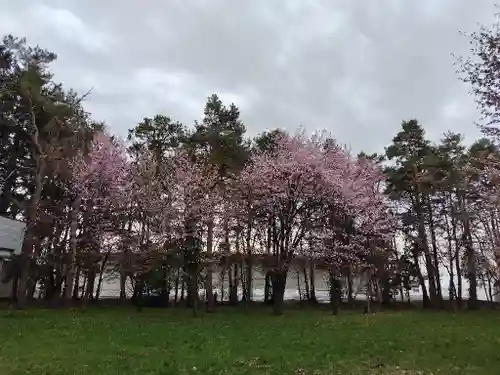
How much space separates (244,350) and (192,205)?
12.3 metres

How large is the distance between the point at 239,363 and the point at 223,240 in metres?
15.7

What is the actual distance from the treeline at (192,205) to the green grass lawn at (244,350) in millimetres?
7672

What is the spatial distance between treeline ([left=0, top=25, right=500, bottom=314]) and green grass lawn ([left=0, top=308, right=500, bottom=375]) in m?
7.67

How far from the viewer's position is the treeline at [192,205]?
22.9 metres

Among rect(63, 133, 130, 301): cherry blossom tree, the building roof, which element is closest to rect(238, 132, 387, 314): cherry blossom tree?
rect(63, 133, 130, 301): cherry blossom tree

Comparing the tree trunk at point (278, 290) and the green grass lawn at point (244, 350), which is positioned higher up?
the tree trunk at point (278, 290)

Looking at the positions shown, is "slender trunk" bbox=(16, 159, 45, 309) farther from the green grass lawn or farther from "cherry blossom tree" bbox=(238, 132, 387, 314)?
"cherry blossom tree" bbox=(238, 132, 387, 314)

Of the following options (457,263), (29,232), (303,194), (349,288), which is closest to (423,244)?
(457,263)

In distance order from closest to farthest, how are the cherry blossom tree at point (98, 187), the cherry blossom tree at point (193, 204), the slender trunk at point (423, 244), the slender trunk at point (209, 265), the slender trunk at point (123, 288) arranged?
the cherry blossom tree at point (193, 204) < the slender trunk at point (209, 265) < the cherry blossom tree at point (98, 187) < the slender trunk at point (123, 288) < the slender trunk at point (423, 244)

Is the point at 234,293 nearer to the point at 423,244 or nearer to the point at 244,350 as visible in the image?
the point at 423,244

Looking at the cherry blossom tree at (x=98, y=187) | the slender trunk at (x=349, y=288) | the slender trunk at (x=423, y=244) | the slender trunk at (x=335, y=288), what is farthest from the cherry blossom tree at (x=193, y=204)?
the slender trunk at (x=423, y=244)

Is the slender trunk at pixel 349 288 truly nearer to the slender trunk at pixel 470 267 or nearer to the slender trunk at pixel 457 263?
the slender trunk at pixel 457 263

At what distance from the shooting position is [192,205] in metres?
22.0

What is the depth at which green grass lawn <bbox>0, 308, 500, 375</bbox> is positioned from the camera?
822cm
